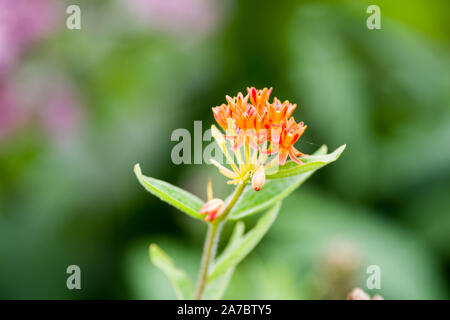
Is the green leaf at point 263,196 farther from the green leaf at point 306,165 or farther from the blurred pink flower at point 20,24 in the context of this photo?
the blurred pink flower at point 20,24

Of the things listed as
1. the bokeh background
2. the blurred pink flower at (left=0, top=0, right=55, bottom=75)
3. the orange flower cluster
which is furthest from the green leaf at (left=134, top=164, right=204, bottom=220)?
the blurred pink flower at (left=0, top=0, right=55, bottom=75)

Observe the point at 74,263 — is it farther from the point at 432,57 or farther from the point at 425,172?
the point at 432,57

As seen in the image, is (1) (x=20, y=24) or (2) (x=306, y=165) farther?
(1) (x=20, y=24)

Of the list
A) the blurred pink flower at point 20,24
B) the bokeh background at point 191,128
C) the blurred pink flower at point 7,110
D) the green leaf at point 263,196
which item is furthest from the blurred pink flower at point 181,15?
the green leaf at point 263,196

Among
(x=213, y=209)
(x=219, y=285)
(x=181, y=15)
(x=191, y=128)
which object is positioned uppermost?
(x=181, y=15)

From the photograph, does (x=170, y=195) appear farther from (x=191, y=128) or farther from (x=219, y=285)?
(x=191, y=128)

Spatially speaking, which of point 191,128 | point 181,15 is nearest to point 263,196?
point 191,128
